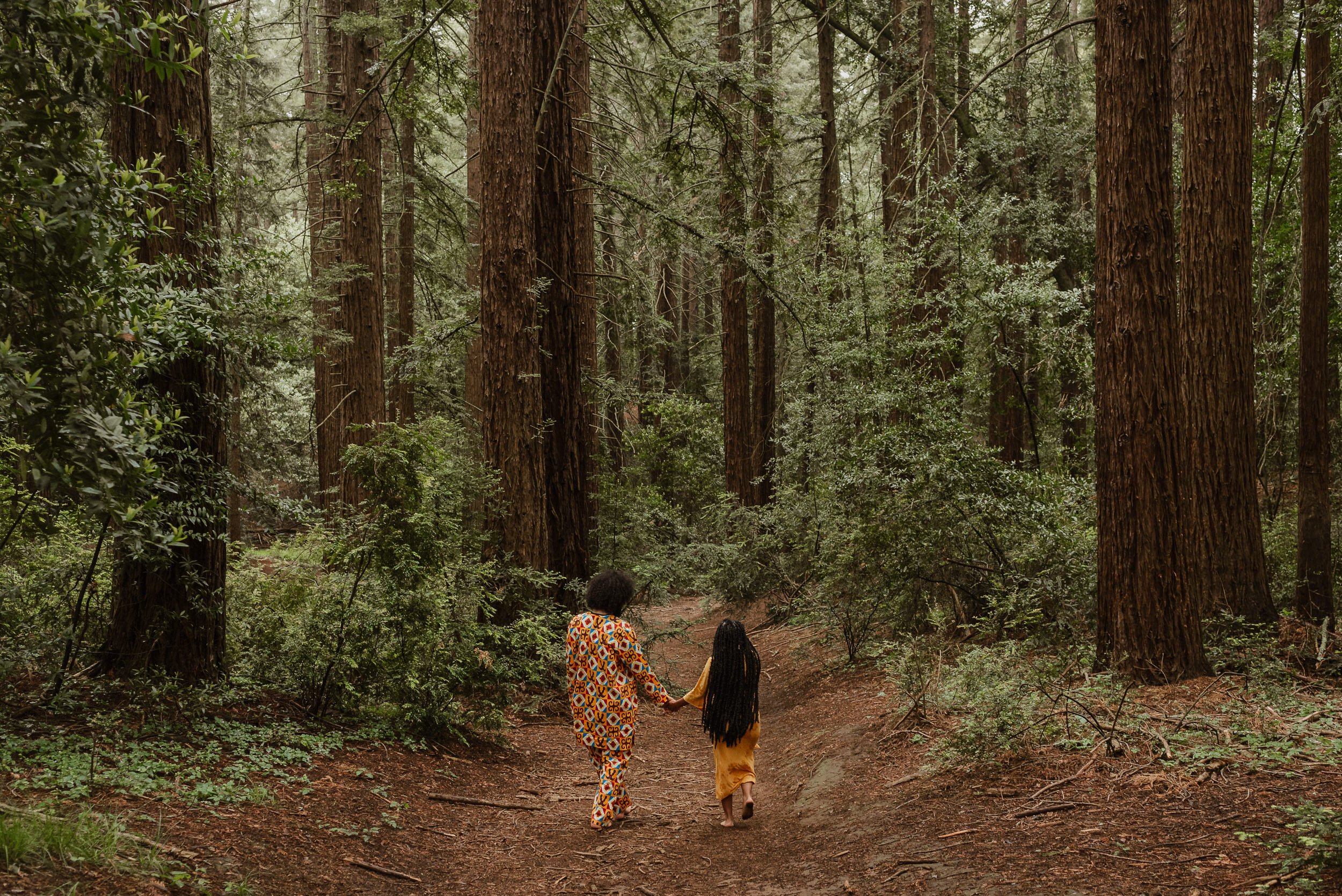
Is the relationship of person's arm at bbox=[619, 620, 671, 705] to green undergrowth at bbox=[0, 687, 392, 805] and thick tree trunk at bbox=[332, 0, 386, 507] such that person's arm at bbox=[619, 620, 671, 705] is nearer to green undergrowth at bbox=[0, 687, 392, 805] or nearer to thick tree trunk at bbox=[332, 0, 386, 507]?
green undergrowth at bbox=[0, 687, 392, 805]

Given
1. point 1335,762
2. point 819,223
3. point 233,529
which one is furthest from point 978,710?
point 233,529

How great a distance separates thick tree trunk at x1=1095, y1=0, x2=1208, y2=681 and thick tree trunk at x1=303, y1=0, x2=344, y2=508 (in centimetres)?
960

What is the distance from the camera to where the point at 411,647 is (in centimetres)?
710

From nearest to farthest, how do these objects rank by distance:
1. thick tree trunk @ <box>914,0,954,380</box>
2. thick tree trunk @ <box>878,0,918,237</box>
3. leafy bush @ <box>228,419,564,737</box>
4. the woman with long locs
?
the woman with long locs, leafy bush @ <box>228,419,564,737</box>, thick tree trunk @ <box>914,0,954,380</box>, thick tree trunk @ <box>878,0,918,237</box>

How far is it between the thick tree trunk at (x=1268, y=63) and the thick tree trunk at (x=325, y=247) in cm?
1300

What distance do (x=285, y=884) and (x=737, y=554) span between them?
11.0 m

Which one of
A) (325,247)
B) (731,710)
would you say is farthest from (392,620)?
(325,247)

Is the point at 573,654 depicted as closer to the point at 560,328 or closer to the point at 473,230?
the point at 560,328

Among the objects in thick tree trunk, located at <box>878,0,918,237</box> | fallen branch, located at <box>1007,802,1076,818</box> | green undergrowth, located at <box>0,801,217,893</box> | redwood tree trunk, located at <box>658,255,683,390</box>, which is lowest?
fallen branch, located at <box>1007,802,1076,818</box>

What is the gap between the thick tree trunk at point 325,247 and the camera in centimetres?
1326

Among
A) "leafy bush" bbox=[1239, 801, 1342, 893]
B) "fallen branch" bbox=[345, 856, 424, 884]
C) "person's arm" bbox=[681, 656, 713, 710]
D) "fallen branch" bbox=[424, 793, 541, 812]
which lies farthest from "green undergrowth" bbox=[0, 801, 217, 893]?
"leafy bush" bbox=[1239, 801, 1342, 893]

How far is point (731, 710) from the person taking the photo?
21.6 ft

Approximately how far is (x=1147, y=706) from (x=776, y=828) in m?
2.83

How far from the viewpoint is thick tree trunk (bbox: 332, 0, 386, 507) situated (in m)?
13.3
